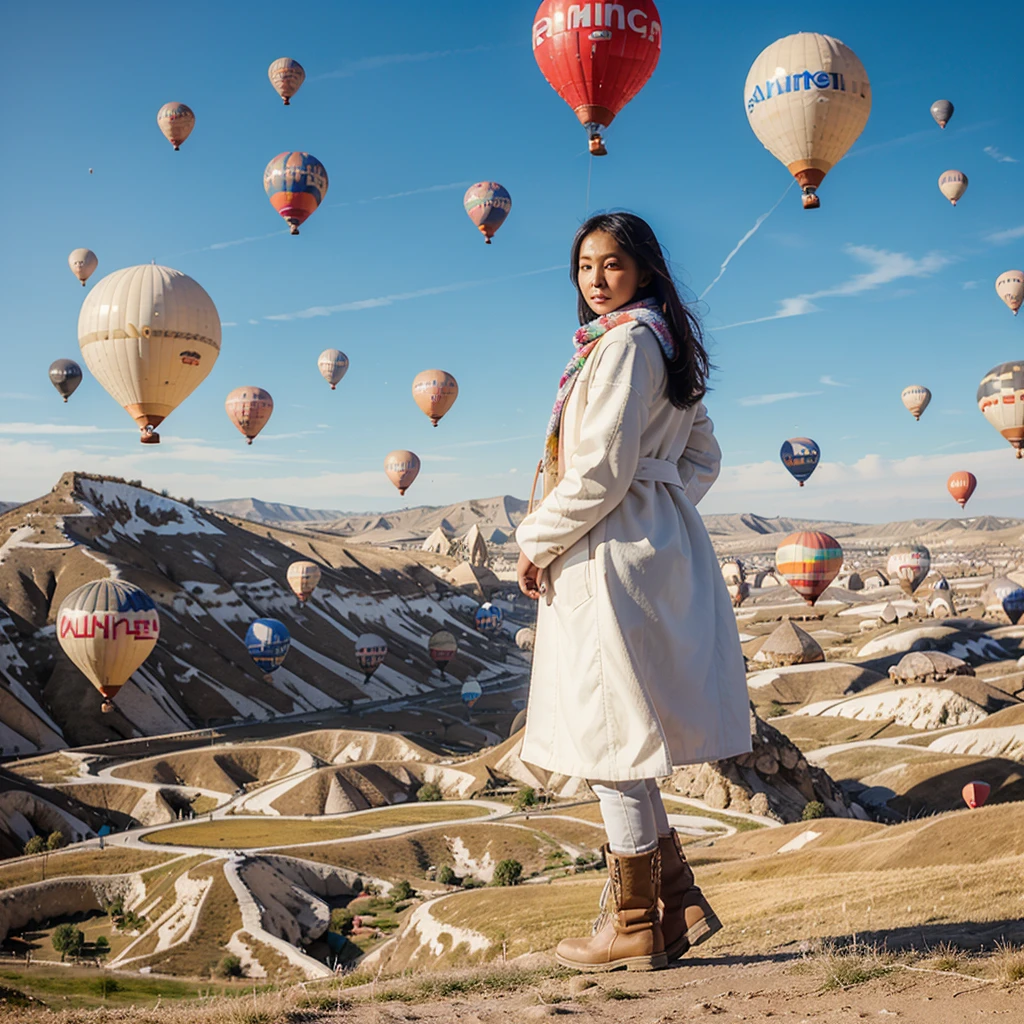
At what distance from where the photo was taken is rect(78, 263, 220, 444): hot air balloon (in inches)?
1166

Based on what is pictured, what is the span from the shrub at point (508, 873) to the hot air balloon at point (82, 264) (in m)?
65.3

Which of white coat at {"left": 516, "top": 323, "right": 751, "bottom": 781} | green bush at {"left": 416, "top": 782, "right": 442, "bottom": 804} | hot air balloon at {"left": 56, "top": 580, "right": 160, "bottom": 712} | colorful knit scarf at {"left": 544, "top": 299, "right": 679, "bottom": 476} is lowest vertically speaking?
green bush at {"left": 416, "top": 782, "right": 442, "bottom": 804}

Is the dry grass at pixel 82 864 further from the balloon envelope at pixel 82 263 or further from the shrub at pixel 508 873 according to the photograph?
the balloon envelope at pixel 82 263

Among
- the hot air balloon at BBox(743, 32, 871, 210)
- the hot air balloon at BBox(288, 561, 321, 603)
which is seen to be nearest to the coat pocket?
the hot air balloon at BBox(743, 32, 871, 210)

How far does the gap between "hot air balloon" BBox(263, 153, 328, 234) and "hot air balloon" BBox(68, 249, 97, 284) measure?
3893cm

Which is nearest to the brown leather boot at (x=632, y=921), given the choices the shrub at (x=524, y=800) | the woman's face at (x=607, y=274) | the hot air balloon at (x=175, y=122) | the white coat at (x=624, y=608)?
the white coat at (x=624, y=608)

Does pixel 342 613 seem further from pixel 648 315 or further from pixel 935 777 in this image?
pixel 648 315

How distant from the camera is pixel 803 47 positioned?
26.4 metres

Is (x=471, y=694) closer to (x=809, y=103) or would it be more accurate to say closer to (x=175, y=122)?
(x=175, y=122)

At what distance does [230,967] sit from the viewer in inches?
1075

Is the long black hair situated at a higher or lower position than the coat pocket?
higher

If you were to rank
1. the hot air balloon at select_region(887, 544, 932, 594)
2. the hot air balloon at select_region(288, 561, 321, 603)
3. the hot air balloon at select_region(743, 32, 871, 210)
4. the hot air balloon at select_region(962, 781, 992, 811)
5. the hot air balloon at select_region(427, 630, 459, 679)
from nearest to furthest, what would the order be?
the hot air balloon at select_region(743, 32, 871, 210)
the hot air balloon at select_region(962, 781, 992, 811)
the hot air balloon at select_region(887, 544, 932, 594)
the hot air balloon at select_region(288, 561, 321, 603)
the hot air balloon at select_region(427, 630, 459, 679)

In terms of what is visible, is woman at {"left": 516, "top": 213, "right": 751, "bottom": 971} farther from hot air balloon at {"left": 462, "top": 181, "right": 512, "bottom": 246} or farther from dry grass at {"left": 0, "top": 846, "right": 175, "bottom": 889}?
hot air balloon at {"left": 462, "top": 181, "right": 512, "bottom": 246}

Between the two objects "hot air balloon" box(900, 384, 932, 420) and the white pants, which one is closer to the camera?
the white pants
